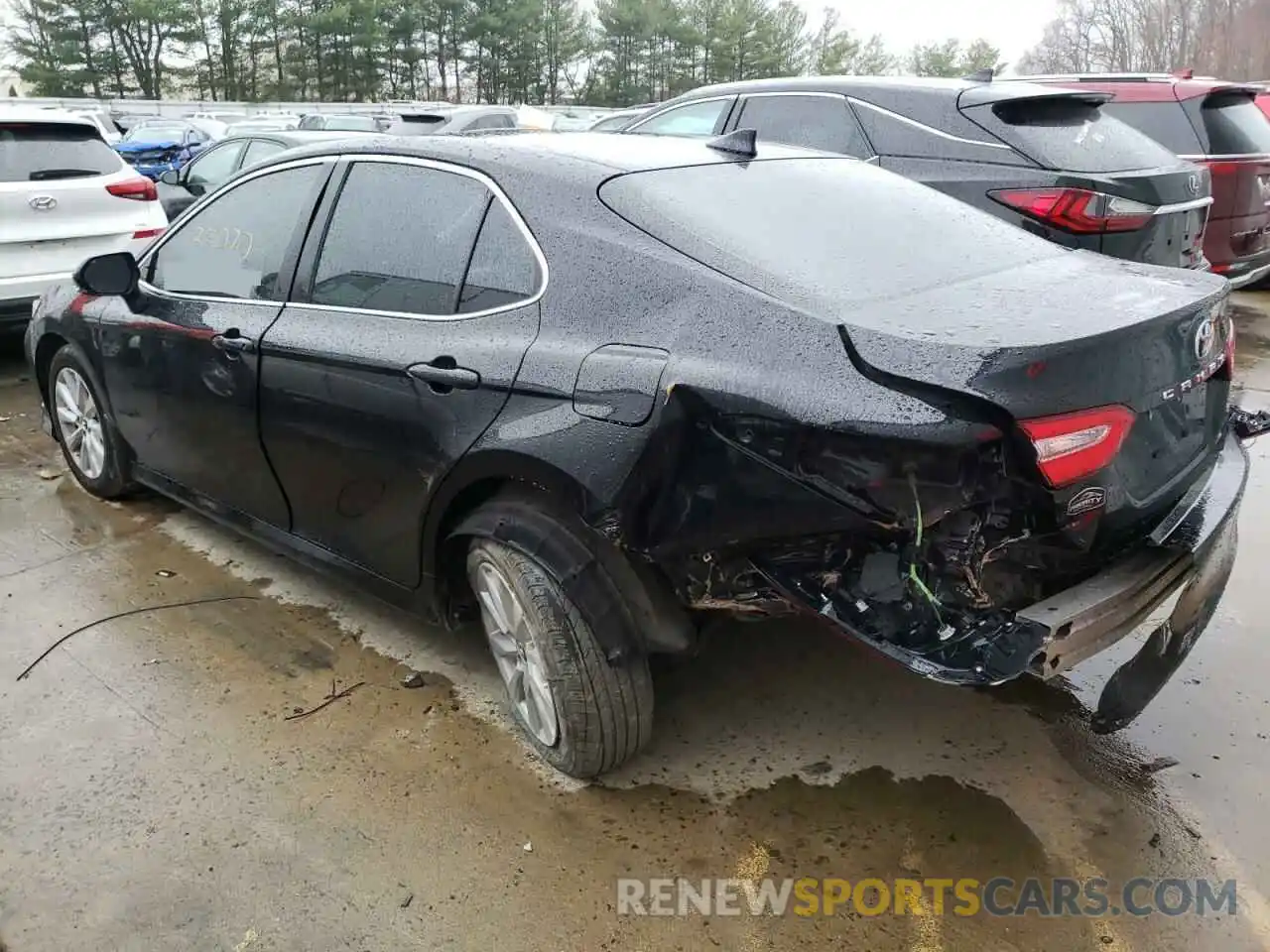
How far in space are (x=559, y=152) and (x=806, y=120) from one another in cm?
333

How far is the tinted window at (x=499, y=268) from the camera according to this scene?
2.58 m

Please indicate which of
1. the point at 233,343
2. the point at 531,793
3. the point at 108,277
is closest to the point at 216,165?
the point at 108,277

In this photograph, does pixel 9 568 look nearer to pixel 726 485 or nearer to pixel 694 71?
pixel 726 485

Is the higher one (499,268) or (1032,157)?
(1032,157)

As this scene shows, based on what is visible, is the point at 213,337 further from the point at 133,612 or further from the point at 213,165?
the point at 213,165

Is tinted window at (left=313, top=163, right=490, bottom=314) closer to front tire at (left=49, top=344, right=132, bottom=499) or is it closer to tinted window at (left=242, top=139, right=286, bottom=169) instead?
front tire at (left=49, top=344, right=132, bottom=499)

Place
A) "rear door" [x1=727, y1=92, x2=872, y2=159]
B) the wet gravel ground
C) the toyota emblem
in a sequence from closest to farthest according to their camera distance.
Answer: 1. the wet gravel ground
2. the toyota emblem
3. "rear door" [x1=727, y1=92, x2=872, y2=159]

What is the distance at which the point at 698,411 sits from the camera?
2.12 meters

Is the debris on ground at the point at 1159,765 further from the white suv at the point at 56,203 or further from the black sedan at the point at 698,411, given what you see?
the white suv at the point at 56,203

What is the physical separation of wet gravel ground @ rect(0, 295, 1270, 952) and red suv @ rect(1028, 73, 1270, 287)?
4.21 meters

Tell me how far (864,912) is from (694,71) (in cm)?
5095

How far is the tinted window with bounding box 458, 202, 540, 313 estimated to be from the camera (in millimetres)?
2576

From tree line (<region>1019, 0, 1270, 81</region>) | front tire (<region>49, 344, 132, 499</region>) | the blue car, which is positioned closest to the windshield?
the blue car

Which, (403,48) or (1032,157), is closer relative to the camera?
(1032,157)
